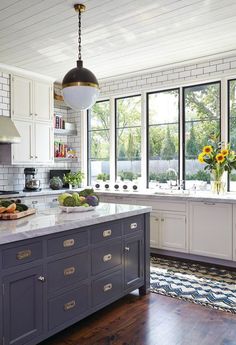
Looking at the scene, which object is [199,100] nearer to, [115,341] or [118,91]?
[118,91]

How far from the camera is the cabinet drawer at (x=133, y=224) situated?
10.1ft

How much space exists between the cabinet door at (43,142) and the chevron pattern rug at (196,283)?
97.8 inches

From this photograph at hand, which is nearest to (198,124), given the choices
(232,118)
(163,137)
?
(232,118)

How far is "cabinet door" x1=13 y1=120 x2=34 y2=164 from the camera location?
5.04m

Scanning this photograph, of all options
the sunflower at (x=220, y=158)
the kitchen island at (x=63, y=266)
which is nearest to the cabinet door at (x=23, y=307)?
the kitchen island at (x=63, y=266)

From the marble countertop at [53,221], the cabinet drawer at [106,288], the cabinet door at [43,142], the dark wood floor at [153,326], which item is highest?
the cabinet door at [43,142]

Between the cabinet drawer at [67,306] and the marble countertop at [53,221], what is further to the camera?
the cabinet drawer at [67,306]

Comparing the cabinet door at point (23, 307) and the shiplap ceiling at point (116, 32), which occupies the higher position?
the shiplap ceiling at point (116, 32)

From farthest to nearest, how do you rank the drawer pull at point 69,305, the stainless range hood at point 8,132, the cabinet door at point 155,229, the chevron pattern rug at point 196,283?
the cabinet door at point 155,229
the stainless range hood at point 8,132
the chevron pattern rug at point 196,283
the drawer pull at point 69,305

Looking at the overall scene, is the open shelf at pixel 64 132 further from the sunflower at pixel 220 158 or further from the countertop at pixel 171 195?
the sunflower at pixel 220 158

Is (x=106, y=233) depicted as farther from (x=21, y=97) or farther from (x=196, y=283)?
(x=21, y=97)

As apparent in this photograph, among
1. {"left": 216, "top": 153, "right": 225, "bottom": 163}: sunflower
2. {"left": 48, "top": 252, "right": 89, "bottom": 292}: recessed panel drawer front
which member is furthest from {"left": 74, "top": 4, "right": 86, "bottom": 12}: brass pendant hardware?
{"left": 216, "top": 153, "right": 225, "bottom": 163}: sunflower

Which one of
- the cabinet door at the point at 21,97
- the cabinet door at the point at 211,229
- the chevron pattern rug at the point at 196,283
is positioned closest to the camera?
the chevron pattern rug at the point at 196,283

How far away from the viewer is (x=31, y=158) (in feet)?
17.3
